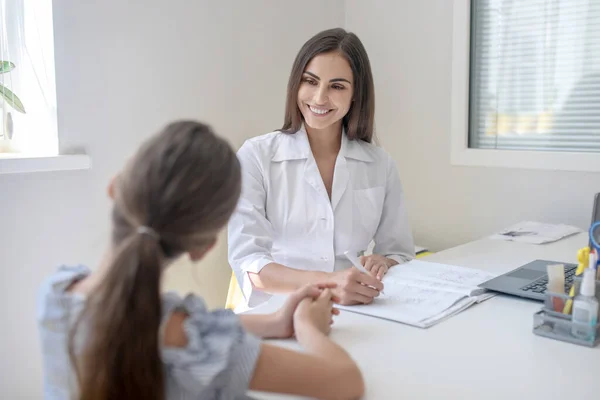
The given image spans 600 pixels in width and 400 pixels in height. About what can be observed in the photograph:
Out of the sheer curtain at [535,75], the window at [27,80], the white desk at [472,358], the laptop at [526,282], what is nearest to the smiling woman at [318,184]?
the laptop at [526,282]

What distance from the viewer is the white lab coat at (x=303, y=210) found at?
1.77 m

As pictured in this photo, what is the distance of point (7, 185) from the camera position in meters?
1.77

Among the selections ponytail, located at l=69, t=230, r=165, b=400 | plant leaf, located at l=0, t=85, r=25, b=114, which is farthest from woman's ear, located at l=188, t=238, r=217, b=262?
plant leaf, located at l=0, t=85, r=25, b=114

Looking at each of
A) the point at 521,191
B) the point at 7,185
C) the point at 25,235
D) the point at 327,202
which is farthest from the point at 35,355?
the point at 521,191

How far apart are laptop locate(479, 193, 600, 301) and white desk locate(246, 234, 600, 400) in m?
0.03

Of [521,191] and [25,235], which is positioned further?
[521,191]

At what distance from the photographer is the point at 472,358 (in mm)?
1079

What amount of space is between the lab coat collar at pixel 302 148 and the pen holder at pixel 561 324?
875 mm

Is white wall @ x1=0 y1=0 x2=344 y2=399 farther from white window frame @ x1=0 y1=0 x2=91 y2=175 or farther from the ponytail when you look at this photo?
the ponytail

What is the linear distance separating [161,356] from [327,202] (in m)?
1.14

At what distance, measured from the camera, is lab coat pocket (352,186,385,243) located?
190 centimetres

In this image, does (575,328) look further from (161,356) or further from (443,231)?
(443,231)

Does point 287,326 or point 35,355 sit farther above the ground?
point 287,326

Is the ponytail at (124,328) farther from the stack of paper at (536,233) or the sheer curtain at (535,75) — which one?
the sheer curtain at (535,75)
